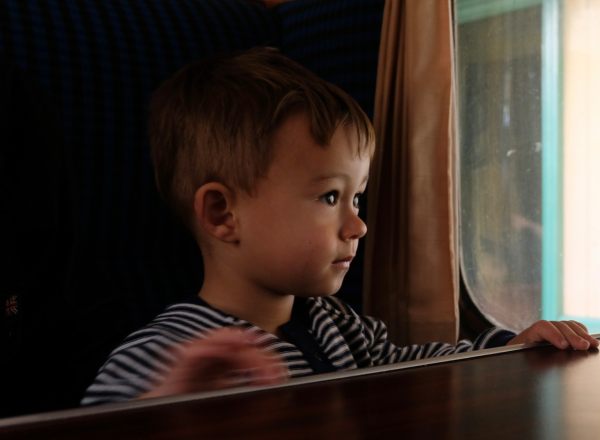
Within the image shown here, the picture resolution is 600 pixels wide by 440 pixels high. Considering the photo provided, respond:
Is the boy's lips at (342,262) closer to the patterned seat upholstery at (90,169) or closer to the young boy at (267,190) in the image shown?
the young boy at (267,190)

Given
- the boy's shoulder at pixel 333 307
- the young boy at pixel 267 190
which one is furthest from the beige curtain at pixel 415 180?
the young boy at pixel 267 190

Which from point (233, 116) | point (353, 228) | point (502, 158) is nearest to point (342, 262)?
point (353, 228)

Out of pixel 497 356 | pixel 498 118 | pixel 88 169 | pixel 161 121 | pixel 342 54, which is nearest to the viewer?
pixel 497 356

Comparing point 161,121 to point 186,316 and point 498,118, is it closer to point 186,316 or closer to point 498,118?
point 186,316

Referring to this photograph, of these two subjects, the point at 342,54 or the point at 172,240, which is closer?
the point at 172,240

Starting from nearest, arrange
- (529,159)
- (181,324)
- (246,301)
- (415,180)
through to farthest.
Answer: (181,324) < (246,301) < (415,180) < (529,159)

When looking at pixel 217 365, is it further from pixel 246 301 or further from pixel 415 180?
pixel 415 180

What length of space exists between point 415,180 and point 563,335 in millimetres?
706

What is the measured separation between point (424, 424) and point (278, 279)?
25.5 inches

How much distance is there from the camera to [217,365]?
0.69m

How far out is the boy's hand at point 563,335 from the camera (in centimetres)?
94

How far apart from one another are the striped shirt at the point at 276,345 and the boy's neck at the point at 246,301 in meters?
0.04

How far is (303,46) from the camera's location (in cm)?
168

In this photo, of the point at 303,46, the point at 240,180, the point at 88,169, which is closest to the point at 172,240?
the point at 88,169
